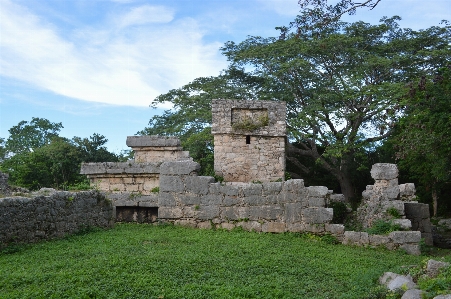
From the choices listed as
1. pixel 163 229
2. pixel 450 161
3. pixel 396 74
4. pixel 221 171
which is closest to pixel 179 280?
pixel 163 229

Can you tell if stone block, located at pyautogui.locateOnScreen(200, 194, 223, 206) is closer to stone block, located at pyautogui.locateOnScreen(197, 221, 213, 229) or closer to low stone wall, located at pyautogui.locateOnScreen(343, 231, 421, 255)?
stone block, located at pyautogui.locateOnScreen(197, 221, 213, 229)

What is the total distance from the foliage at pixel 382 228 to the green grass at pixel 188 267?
67 cm

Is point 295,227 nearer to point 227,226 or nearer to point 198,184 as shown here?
point 227,226

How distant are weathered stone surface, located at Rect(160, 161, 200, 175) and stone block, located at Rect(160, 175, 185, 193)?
140 millimetres

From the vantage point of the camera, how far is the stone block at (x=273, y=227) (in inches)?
492

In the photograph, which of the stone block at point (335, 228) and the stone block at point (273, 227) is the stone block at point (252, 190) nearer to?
the stone block at point (273, 227)

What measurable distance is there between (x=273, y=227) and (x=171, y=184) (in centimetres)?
311

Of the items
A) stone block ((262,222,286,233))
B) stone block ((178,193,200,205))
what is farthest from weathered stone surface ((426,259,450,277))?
stone block ((178,193,200,205))

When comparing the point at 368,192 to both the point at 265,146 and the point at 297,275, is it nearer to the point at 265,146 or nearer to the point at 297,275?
the point at 265,146

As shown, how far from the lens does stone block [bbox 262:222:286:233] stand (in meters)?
12.5

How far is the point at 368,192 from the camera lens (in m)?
13.6

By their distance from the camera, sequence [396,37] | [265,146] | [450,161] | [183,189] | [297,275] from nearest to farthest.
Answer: [297,275] → [183,189] → [265,146] → [450,161] → [396,37]

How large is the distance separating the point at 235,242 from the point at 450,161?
368 inches

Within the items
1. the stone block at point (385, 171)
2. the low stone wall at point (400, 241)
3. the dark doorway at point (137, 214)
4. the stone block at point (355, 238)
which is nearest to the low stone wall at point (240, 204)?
the stone block at point (355, 238)
